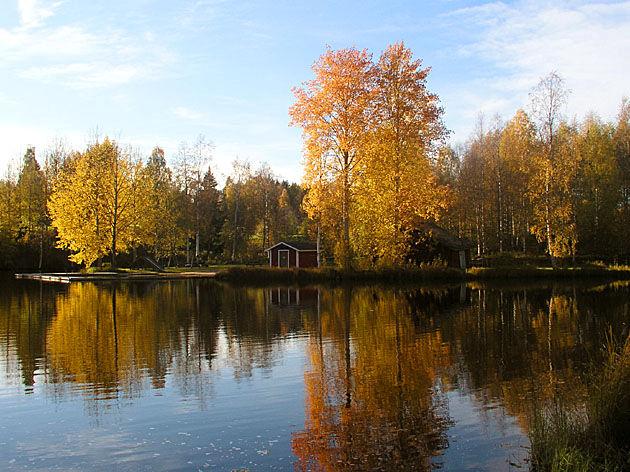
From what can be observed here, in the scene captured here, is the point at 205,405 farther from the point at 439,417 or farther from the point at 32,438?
the point at 439,417

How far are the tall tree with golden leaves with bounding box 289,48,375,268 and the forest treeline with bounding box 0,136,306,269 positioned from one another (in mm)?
20815

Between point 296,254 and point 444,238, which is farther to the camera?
point 296,254

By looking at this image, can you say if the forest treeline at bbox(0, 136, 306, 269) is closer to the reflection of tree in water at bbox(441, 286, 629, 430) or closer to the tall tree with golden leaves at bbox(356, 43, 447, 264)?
the tall tree with golden leaves at bbox(356, 43, 447, 264)

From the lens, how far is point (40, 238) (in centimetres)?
6241

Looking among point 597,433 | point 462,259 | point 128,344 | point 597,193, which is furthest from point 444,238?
point 597,433

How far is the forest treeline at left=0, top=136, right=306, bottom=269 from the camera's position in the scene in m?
51.7

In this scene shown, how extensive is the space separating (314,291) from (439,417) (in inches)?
1010

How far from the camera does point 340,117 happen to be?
3956 centimetres

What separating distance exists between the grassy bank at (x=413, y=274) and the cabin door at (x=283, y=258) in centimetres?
1233

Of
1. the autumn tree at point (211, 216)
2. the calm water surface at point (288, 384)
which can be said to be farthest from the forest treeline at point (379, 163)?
the autumn tree at point (211, 216)

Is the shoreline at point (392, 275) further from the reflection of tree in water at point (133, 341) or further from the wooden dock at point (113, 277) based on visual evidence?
the reflection of tree in water at point (133, 341)

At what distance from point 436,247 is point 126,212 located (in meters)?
27.1

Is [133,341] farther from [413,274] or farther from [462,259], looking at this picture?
[462,259]

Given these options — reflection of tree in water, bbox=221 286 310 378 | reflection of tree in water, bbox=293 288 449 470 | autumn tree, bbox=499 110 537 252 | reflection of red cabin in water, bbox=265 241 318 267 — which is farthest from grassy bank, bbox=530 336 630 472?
reflection of red cabin in water, bbox=265 241 318 267
